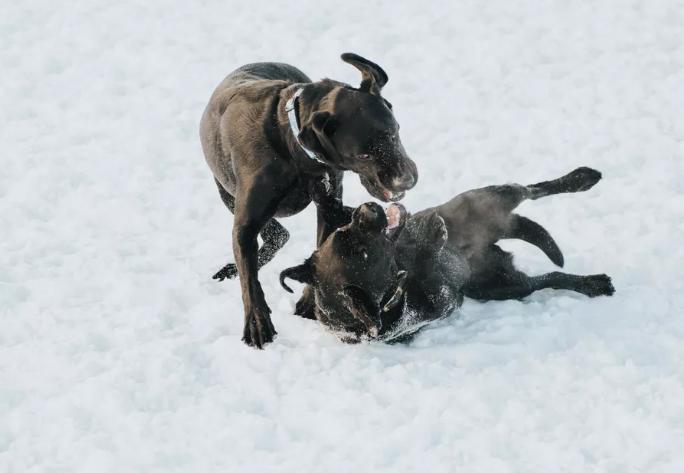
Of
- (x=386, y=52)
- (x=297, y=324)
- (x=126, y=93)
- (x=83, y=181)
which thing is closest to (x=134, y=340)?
(x=297, y=324)

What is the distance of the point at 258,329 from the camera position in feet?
14.9

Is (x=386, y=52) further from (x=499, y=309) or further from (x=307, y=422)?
(x=307, y=422)

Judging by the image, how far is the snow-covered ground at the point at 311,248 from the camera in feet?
12.7

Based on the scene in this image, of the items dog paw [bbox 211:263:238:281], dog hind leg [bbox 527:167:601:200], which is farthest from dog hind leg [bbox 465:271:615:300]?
dog paw [bbox 211:263:238:281]

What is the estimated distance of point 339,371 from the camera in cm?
437

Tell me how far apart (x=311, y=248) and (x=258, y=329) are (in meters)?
1.32

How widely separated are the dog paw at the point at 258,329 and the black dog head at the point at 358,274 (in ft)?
0.87

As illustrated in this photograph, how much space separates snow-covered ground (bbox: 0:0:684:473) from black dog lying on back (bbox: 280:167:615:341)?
0.46ft

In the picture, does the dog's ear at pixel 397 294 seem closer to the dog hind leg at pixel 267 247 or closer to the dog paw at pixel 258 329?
the dog paw at pixel 258 329

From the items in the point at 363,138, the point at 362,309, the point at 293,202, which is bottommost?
the point at 362,309

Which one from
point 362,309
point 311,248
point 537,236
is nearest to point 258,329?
point 362,309

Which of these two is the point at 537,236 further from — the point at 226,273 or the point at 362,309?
the point at 226,273

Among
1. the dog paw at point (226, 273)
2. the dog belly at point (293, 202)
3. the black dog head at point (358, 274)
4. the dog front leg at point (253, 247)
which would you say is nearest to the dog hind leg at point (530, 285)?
the black dog head at point (358, 274)

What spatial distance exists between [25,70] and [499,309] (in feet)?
18.4
